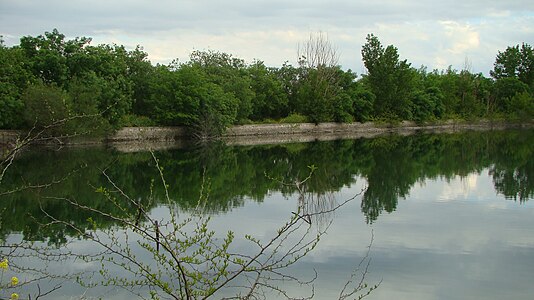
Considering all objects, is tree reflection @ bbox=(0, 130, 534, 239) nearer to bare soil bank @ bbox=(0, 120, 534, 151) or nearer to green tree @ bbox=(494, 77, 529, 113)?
bare soil bank @ bbox=(0, 120, 534, 151)

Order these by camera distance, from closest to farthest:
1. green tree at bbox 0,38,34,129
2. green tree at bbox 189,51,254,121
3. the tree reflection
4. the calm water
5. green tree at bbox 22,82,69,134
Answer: the calm water
the tree reflection
green tree at bbox 22,82,69,134
green tree at bbox 0,38,34,129
green tree at bbox 189,51,254,121

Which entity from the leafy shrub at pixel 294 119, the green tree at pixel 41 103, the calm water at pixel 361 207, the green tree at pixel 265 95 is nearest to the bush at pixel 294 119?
the leafy shrub at pixel 294 119

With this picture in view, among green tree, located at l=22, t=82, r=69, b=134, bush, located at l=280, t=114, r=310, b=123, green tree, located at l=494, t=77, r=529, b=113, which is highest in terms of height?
green tree, located at l=494, t=77, r=529, b=113

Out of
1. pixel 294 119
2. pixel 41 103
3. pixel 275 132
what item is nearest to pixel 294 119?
pixel 294 119

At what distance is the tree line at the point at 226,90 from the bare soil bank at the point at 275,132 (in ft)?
2.26

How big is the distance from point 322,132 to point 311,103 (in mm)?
2422

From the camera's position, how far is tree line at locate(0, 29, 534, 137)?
111ft

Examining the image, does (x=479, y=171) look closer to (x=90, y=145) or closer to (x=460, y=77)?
(x=90, y=145)

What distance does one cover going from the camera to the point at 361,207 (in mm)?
15117

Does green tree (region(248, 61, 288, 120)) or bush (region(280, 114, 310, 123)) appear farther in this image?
green tree (region(248, 61, 288, 120))

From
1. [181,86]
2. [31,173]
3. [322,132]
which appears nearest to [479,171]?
[31,173]

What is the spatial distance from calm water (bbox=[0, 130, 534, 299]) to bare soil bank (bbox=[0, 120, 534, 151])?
6.00 meters

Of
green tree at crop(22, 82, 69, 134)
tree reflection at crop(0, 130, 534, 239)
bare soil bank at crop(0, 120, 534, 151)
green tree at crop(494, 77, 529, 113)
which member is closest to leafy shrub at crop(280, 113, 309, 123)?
bare soil bank at crop(0, 120, 534, 151)

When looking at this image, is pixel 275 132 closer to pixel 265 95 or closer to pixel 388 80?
pixel 265 95
